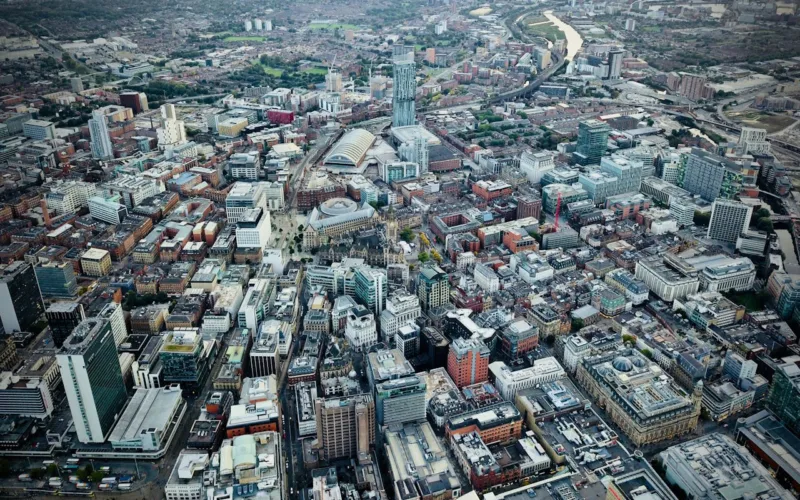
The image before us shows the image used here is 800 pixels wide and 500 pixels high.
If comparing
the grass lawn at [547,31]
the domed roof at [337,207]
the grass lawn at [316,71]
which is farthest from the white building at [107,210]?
the grass lawn at [547,31]

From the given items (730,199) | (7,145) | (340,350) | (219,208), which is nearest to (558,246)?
(730,199)

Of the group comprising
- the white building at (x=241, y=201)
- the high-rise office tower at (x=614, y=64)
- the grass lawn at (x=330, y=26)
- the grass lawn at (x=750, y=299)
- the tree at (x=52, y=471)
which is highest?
the grass lawn at (x=330, y=26)

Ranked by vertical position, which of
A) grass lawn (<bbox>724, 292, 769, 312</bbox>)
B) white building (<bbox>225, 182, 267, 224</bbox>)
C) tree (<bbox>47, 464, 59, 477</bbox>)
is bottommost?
tree (<bbox>47, 464, 59, 477</bbox>)

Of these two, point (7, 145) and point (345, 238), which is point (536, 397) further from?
point (7, 145)

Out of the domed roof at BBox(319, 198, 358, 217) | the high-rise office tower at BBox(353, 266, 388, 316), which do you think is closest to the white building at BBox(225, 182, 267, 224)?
the domed roof at BBox(319, 198, 358, 217)

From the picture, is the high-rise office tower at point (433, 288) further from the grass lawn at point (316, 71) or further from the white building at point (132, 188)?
the grass lawn at point (316, 71)

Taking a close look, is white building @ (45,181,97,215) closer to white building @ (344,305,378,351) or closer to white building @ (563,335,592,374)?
white building @ (344,305,378,351)

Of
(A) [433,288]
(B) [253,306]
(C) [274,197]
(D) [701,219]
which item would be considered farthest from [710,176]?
(B) [253,306]
